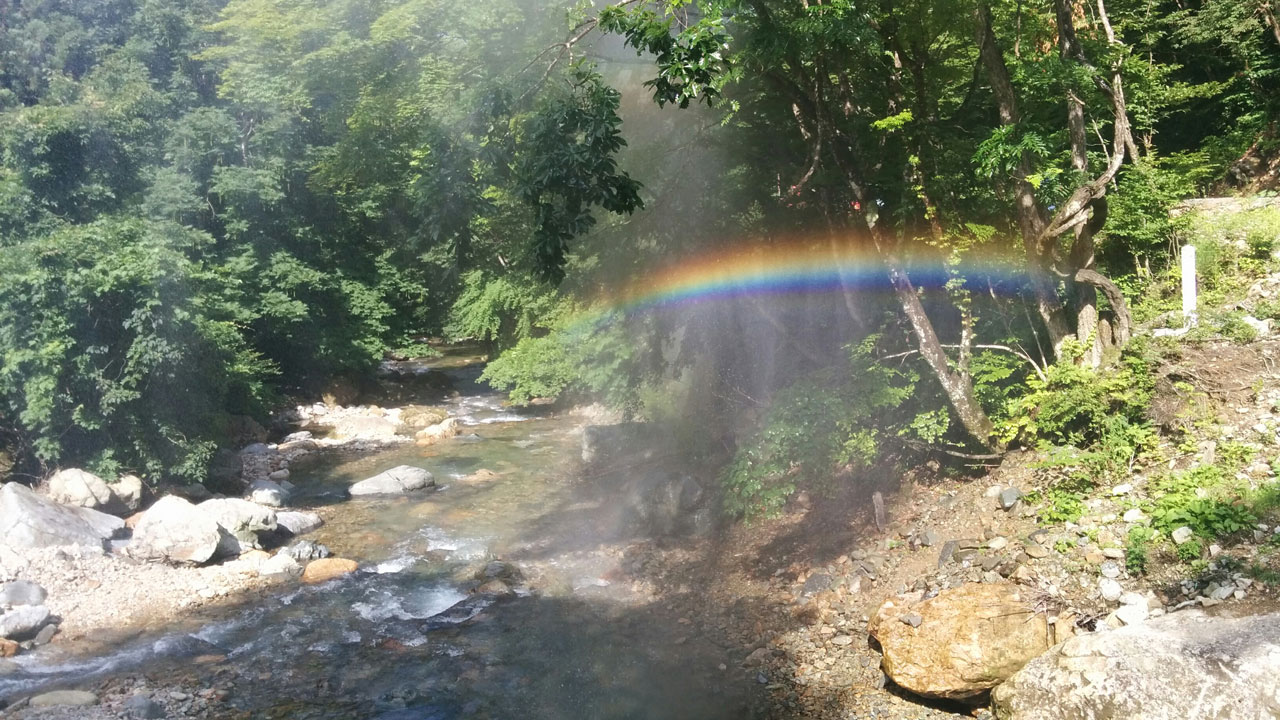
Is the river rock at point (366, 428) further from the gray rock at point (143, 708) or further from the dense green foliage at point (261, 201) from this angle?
the gray rock at point (143, 708)

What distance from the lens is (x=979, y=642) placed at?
5883 millimetres

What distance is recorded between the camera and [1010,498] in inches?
290

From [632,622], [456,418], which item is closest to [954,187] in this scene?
[632,622]

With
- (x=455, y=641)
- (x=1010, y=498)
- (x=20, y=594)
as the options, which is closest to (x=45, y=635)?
(x=20, y=594)

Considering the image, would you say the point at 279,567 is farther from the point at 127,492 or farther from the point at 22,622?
the point at 127,492

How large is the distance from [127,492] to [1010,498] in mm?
11979

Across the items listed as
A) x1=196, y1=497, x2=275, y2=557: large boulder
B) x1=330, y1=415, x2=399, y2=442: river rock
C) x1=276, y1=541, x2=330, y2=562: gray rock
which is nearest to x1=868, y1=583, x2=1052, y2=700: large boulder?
x1=276, y1=541, x2=330, y2=562: gray rock

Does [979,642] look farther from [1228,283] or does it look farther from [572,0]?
[572,0]

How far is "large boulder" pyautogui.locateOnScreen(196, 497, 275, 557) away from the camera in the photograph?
11.1 meters

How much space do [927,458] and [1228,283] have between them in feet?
11.4

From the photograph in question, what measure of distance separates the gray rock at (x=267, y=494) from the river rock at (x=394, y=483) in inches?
45.1

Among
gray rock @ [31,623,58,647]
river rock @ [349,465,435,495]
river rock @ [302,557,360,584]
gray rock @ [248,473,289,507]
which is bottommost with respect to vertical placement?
river rock @ [349,465,435,495]

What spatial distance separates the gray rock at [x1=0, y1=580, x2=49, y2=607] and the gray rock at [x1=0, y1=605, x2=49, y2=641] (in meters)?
0.32

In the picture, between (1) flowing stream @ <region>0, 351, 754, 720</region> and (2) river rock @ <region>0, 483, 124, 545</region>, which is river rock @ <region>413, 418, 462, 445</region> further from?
(2) river rock @ <region>0, 483, 124, 545</region>
